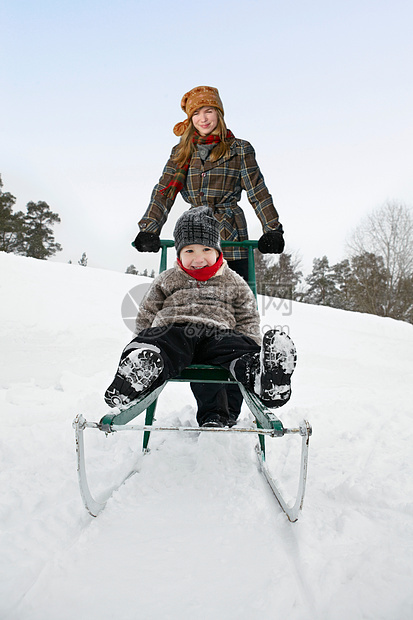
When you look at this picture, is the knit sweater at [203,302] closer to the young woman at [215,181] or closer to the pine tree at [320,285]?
the young woman at [215,181]

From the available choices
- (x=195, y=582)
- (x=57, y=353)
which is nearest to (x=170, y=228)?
(x=195, y=582)

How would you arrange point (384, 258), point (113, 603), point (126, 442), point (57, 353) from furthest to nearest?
point (384, 258) → point (57, 353) → point (126, 442) → point (113, 603)

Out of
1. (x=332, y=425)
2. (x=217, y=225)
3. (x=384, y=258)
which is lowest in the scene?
(x=332, y=425)

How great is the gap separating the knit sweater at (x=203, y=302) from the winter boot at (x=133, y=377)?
0.59 meters

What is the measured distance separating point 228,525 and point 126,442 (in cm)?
104

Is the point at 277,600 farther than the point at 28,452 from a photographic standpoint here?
No

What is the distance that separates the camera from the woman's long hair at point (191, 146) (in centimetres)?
240

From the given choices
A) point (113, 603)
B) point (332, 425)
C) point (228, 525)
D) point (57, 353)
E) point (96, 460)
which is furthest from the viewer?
point (57, 353)

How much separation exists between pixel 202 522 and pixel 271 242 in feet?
5.34

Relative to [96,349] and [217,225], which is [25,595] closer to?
[217,225]

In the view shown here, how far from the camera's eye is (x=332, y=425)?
8.40 feet

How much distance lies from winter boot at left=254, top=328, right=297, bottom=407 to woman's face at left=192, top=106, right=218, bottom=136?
164 cm

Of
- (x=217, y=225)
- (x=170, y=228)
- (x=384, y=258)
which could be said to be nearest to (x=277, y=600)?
(x=217, y=225)

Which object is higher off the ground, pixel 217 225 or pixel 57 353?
pixel 217 225
